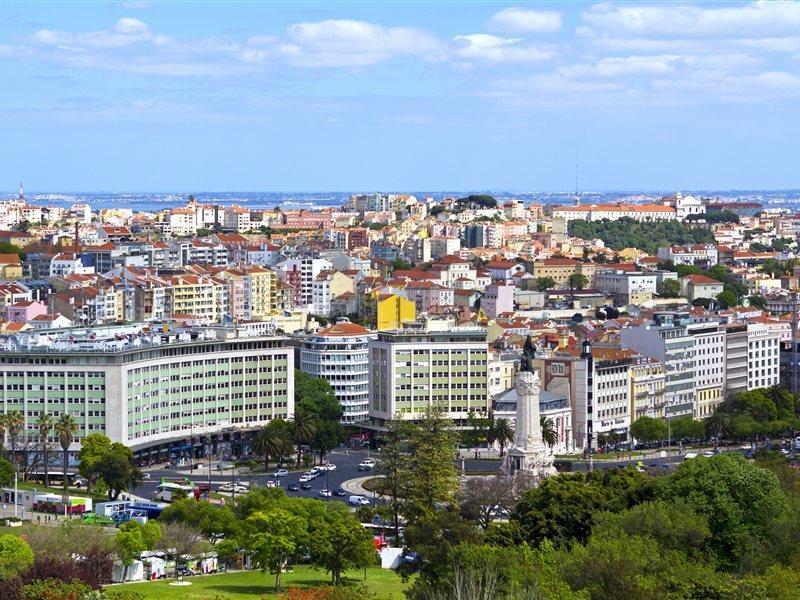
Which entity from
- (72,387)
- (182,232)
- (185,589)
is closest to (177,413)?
(72,387)

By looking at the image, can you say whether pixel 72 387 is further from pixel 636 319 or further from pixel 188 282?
pixel 188 282

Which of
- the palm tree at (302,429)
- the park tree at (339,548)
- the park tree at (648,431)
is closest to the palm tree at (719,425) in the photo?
the park tree at (648,431)

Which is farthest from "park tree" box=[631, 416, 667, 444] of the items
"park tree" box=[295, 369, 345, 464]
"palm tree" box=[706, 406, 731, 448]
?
"park tree" box=[295, 369, 345, 464]

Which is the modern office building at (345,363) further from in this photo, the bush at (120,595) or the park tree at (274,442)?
the bush at (120,595)

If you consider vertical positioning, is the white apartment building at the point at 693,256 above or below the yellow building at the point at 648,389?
above

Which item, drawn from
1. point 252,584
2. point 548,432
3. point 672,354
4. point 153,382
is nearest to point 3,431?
point 153,382
